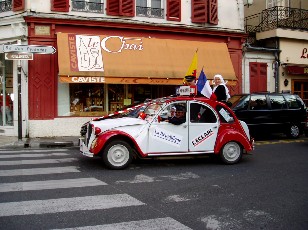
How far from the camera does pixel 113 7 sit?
16203 millimetres

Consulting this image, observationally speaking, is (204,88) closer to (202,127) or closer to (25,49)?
(202,127)

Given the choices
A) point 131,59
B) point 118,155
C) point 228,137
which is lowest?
point 118,155

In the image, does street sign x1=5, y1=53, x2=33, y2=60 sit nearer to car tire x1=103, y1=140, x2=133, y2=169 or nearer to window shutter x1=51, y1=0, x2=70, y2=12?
window shutter x1=51, y1=0, x2=70, y2=12

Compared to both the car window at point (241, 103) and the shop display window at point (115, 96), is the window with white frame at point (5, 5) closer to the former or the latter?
the shop display window at point (115, 96)

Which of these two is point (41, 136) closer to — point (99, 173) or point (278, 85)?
point (99, 173)

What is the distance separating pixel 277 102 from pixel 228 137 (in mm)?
6644

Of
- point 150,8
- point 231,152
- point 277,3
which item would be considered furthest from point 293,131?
point 277,3

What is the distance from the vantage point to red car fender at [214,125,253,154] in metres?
8.81

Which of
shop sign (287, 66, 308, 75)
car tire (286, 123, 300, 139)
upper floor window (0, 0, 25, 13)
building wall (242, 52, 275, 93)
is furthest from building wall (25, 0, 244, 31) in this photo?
car tire (286, 123, 300, 139)

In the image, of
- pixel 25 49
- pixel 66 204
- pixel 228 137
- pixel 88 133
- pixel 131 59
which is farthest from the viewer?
pixel 131 59

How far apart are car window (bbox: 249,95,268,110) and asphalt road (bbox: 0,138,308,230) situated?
186 inches

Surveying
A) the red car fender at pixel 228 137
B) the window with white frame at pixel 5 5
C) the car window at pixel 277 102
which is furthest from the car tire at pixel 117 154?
the window with white frame at pixel 5 5

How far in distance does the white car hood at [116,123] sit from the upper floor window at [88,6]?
A: 28.9 ft

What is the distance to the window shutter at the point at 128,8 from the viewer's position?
53.4 ft
